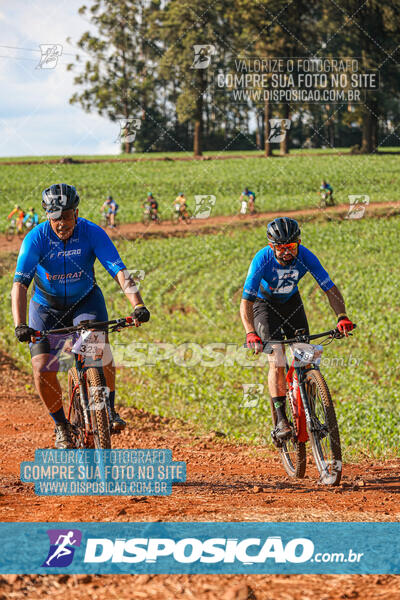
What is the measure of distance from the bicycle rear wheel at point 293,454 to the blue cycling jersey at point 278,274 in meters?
1.15

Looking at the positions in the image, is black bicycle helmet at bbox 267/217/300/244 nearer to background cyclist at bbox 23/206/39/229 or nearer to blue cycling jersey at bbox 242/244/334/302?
blue cycling jersey at bbox 242/244/334/302

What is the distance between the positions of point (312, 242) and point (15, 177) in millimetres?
33348

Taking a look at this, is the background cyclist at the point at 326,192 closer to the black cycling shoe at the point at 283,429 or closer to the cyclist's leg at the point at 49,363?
the black cycling shoe at the point at 283,429

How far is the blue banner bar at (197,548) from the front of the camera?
3908 mm

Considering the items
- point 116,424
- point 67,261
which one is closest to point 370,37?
point 67,261

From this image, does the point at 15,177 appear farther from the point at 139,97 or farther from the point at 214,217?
the point at 214,217

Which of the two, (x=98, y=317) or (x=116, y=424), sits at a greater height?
(x=98, y=317)

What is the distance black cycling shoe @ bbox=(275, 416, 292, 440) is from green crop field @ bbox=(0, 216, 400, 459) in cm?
135

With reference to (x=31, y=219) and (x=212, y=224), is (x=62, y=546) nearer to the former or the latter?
(x=31, y=219)

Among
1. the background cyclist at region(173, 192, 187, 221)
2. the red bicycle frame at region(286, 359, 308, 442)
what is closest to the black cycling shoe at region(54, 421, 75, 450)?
the red bicycle frame at region(286, 359, 308, 442)

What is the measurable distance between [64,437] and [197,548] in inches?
104

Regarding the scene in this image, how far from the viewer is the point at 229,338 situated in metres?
17.3

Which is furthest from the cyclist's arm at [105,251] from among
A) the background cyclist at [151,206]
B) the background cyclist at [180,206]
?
the background cyclist at [151,206]

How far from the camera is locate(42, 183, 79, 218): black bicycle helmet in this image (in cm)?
589
